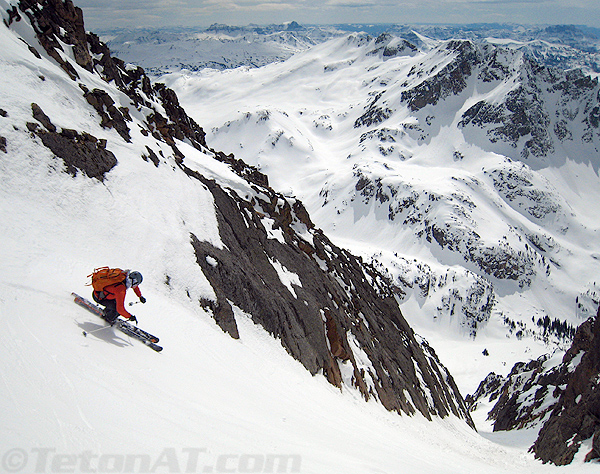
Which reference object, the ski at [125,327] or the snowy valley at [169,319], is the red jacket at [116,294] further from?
the snowy valley at [169,319]

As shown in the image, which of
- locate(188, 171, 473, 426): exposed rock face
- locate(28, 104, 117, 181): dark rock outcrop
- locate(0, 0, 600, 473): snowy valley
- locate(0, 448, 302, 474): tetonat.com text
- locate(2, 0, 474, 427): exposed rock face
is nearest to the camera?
locate(0, 448, 302, 474): tetonat.com text

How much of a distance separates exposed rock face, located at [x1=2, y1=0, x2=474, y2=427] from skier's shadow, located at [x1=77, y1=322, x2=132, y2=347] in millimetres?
6034

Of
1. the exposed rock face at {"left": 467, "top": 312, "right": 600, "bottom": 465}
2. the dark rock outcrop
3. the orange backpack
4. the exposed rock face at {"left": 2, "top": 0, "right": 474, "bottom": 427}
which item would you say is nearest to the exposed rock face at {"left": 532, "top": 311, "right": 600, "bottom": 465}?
the exposed rock face at {"left": 467, "top": 312, "right": 600, "bottom": 465}

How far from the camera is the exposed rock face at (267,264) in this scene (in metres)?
19.0

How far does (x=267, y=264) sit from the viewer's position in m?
25.6

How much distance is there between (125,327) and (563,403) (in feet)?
146

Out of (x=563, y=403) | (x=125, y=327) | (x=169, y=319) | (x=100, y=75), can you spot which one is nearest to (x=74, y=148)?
(x=169, y=319)

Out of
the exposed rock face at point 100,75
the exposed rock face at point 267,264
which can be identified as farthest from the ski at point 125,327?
the exposed rock face at point 100,75

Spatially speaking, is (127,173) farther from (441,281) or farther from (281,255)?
(441,281)

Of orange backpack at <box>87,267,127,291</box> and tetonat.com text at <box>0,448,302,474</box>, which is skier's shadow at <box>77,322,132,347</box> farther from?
tetonat.com text at <box>0,448,302,474</box>

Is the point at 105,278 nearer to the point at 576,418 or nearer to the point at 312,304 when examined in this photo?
the point at 312,304

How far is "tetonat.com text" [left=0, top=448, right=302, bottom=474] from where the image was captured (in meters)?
4.95

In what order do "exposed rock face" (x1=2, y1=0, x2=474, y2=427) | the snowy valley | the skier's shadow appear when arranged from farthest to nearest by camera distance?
"exposed rock face" (x1=2, y1=0, x2=474, y2=427)
the skier's shadow
the snowy valley

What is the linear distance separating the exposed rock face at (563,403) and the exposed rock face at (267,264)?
8.99 meters
